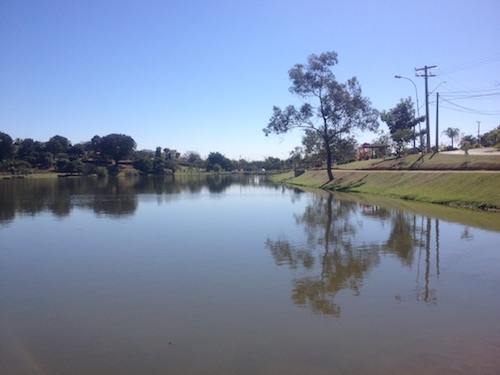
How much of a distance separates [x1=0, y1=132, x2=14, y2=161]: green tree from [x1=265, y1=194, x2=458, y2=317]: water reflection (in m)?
115

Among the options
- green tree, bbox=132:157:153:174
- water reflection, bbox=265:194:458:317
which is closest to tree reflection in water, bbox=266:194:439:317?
water reflection, bbox=265:194:458:317

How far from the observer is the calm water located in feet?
19.7

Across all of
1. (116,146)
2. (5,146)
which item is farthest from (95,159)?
(5,146)

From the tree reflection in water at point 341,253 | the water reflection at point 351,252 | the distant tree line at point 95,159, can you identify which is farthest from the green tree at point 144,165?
the tree reflection in water at point 341,253

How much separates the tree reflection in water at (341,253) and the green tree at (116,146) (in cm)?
12149

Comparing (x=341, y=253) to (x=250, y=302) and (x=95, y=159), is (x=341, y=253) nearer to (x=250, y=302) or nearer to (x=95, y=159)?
(x=250, y=302)

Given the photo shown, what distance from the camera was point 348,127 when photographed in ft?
157

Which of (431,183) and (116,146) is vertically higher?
(116,146)

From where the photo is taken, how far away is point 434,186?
30.3m

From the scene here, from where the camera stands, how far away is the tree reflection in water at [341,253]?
8.95 metres

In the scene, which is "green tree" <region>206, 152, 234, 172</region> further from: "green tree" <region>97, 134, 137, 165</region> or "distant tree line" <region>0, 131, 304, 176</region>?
"green tree" <region>97, 134, 137, 165</region>

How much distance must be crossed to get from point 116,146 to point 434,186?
11922cm

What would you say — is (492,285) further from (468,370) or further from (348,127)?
(348,127)

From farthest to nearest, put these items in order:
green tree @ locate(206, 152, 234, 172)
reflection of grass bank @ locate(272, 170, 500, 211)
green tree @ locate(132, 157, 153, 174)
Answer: green tree @ locate(206, 152, 234, 172)
green tree @ locate(132, 157, 153, 174)
reflection of grass bank @ locate(272, 170, 500, 211)
